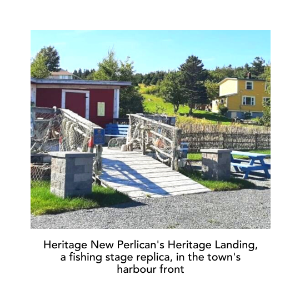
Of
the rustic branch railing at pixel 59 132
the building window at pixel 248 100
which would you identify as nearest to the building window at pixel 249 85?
the building window at pixel 248 100

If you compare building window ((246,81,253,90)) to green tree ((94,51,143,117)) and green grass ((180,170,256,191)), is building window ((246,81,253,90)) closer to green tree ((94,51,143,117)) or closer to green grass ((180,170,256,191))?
green tree ((94,51,143,117))

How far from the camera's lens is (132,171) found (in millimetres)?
10180

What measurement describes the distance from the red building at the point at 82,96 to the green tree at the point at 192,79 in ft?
94.7

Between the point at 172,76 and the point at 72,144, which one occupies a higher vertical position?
the point at 172,76

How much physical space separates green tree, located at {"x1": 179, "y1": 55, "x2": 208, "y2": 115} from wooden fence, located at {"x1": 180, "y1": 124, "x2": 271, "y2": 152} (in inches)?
897

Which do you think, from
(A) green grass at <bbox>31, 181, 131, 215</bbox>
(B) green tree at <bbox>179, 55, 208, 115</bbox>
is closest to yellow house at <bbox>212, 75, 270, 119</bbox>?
(B) green tree at <bbox>179, 55, 208, 115</bbox>

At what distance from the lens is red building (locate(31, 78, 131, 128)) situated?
55.5ft

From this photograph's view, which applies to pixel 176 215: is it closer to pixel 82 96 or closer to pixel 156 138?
pixel 156 138

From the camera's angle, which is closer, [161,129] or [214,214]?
[214,214]

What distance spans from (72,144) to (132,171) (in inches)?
68.0

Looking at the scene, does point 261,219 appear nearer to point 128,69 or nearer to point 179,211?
point 179,211
